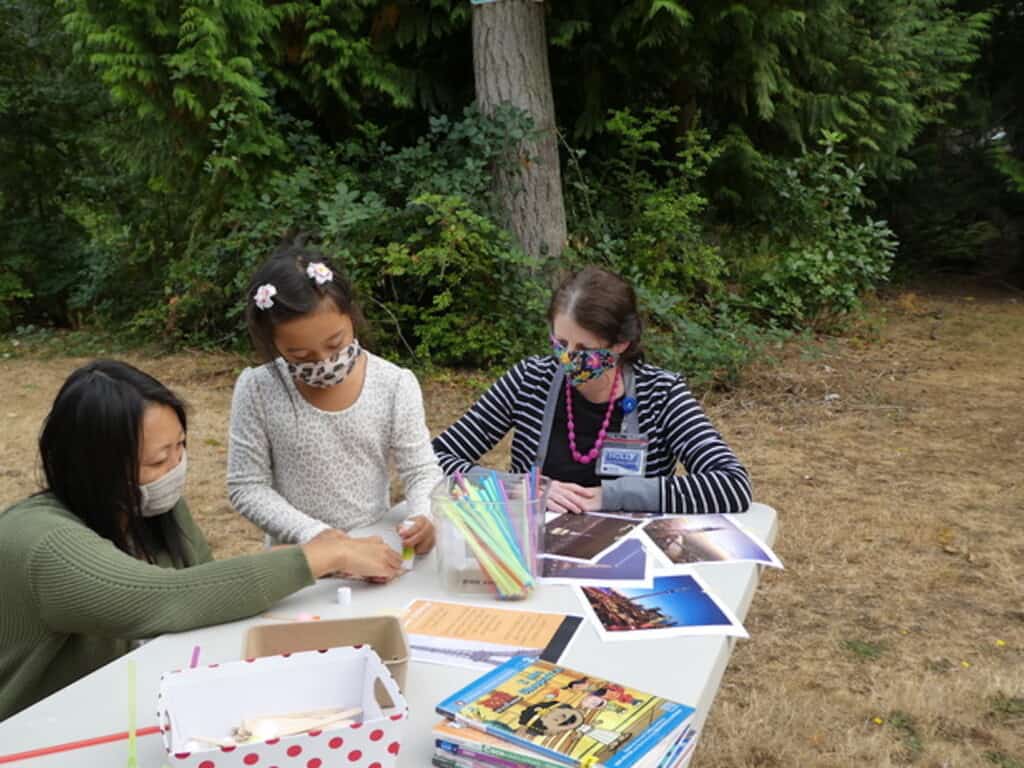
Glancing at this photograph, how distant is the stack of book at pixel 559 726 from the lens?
43.4 inches

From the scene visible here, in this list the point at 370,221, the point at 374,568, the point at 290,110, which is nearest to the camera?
the point at 374,568

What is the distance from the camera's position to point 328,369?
2.16 meters

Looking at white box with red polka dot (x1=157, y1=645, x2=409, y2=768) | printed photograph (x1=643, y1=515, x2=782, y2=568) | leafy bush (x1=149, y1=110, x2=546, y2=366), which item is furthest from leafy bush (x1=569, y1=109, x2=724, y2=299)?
white box with red polka dot (x1=157, y1=645, x2=409, y2=768)

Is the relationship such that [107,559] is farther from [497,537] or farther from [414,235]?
[414,235]

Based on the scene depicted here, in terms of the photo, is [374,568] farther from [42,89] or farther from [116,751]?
[42,89]

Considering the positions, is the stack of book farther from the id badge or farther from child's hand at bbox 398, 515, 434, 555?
the id badge

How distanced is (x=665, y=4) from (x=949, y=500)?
11.1ft

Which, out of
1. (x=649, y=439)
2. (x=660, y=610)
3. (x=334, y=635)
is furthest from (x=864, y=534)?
(x=334, y=635)

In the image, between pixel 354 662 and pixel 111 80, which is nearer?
pixel 354 662

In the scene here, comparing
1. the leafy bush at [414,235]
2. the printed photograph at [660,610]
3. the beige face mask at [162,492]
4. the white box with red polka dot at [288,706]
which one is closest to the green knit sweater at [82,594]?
the beige face mask at [162,492]

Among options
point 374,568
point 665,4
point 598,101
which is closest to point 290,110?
point 598,101

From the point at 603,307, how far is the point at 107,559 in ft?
4.56

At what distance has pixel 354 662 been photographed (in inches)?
47.8

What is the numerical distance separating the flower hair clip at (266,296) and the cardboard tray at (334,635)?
938mm
